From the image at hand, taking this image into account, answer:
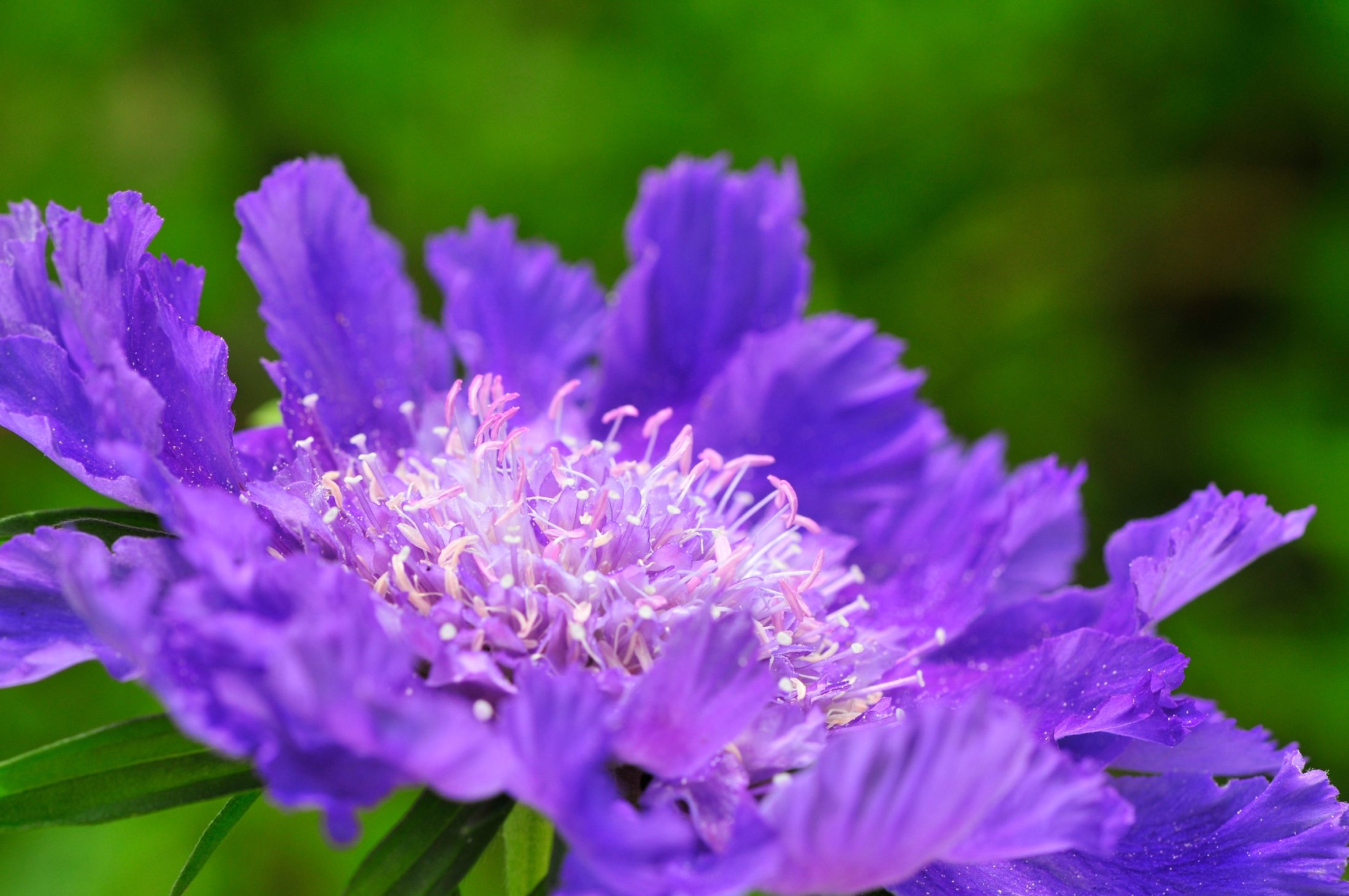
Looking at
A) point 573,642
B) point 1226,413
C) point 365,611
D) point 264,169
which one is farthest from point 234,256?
point 1226,413

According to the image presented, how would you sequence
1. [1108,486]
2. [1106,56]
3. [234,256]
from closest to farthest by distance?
[234,256] < [1106,56] < [1108,486]

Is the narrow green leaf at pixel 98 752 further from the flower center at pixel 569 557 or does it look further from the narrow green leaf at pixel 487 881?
the narrow green leaf at pixel 487 881

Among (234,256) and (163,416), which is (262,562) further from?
(234,256)

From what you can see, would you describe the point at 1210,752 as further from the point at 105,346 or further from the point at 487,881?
the point at 487,881

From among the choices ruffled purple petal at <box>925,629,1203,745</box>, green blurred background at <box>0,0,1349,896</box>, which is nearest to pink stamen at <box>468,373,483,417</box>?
ruffled purple petal at <box>925,629,1203,745</box>

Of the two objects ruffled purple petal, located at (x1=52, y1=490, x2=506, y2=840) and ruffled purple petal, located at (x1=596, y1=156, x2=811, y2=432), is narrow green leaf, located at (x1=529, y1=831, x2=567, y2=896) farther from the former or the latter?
ruffled purple petal, located at (x1=596, y1=156, x2=811, y2=432)

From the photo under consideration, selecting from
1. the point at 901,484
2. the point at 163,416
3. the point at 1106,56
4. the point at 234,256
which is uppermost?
the point at 1106,56
